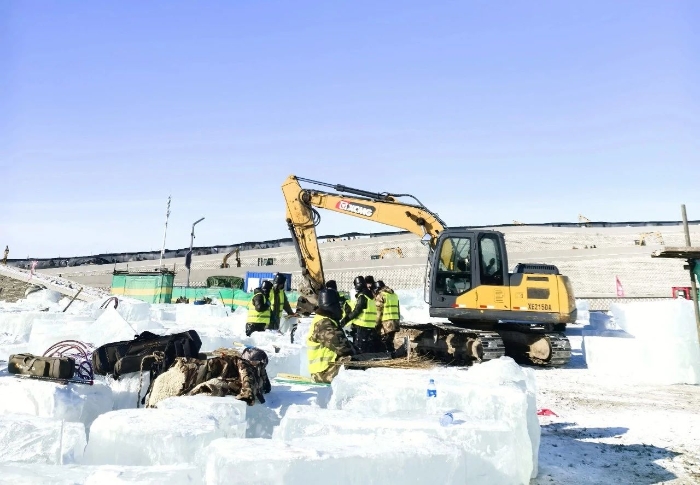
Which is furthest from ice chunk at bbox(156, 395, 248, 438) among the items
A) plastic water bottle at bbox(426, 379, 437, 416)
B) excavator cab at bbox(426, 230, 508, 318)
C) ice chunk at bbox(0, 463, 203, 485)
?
excavator cab at bbox(426, 230, 508, 318)

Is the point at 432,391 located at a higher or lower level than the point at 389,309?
lower

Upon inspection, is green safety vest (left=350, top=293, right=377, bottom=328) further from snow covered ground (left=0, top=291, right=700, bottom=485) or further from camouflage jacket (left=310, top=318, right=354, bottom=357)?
camouflage jacket (left=310, top=318, right=354, bottom=357)

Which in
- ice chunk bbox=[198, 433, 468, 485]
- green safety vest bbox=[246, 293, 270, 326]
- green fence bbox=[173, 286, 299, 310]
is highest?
green fence bbox=[173, 286, 299, 310]

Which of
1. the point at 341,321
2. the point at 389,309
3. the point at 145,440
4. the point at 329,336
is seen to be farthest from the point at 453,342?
the point at 145,440

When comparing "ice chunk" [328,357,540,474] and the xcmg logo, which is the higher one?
the xcmg logo

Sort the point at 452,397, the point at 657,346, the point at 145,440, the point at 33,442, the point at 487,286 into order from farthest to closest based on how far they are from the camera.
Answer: the point at 487,286 < the point at 657,346 < the point at 452,397 < the point at 33,442 < the point at 145,440

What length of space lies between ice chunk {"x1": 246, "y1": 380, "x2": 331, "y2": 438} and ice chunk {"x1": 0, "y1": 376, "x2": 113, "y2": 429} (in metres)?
1.36

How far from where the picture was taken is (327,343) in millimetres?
6645

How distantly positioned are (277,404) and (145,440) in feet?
6.88

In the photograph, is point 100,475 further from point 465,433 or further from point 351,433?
point 465,433

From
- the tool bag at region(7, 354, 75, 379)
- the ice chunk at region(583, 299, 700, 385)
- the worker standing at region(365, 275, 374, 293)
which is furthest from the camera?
the worker standing at region(365, 275, 374, 293)

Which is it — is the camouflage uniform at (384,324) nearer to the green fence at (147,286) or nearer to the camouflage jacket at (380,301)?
the camouflage jacket at (380,301)

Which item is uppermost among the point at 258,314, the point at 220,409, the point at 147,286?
the point at 147,286

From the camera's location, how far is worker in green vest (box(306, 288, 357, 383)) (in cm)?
663
